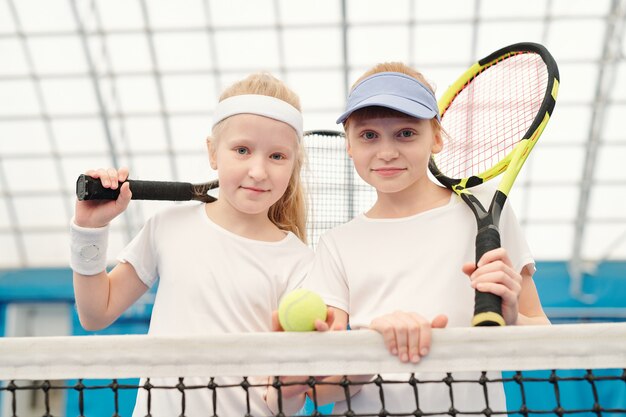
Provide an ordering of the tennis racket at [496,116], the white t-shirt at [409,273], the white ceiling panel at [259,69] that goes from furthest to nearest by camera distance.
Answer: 1. the white ceiling panel at [259,69]
2. the tennis racket at [496,116]
3. the white t-shirt at [409,273]

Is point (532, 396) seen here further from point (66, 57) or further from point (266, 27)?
point (66, 57)

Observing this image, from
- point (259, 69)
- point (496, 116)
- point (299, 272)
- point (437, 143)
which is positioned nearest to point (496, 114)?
point (496, 116)

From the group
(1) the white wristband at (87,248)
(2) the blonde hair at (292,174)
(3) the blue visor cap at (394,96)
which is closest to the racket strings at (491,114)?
(3) the blue visor cap at (394,96)

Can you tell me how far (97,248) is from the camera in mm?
1691

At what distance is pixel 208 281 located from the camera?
167 centimetres

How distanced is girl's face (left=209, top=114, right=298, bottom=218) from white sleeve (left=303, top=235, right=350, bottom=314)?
178mm

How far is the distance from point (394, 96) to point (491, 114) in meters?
0.50

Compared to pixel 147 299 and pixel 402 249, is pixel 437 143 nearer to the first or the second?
pixel 402 249

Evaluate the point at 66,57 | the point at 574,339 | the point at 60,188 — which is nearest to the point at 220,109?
the point at 574,339

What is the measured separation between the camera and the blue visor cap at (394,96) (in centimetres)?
157

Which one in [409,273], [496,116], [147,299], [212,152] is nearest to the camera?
[409,273]

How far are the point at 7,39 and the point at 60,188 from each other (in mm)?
2235

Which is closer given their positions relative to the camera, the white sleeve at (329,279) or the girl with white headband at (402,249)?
the girl with white headband at (402,249)

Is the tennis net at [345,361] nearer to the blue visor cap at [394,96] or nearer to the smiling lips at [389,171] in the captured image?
the smiling lips at [389,171]
